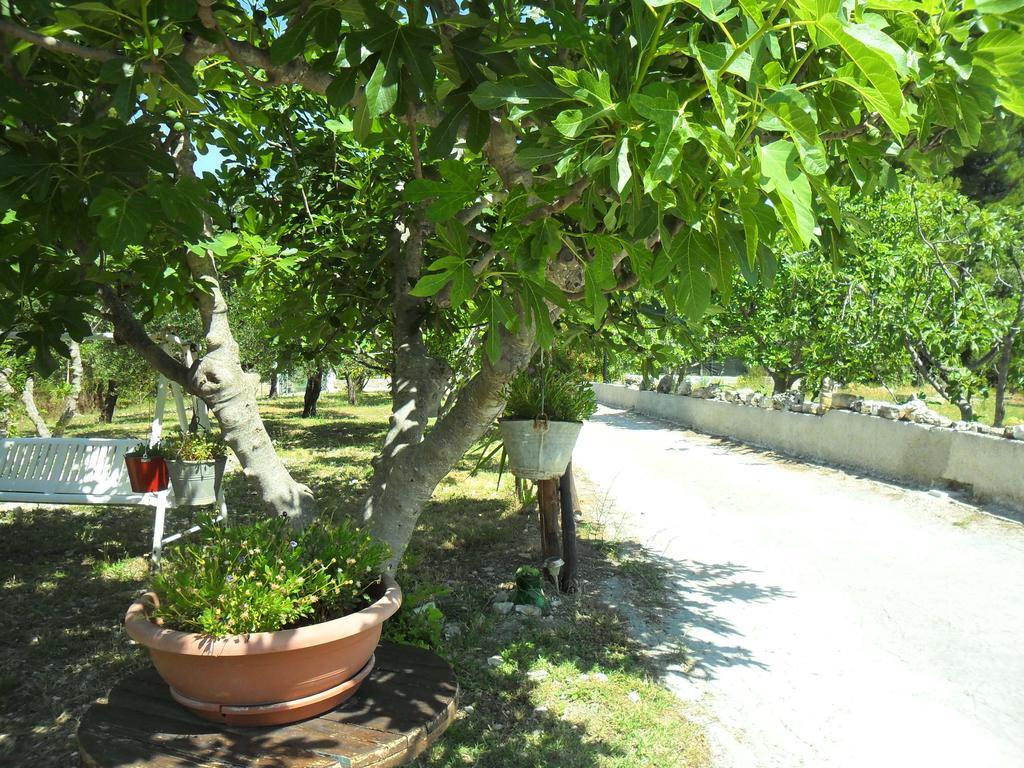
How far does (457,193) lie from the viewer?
1869 mm

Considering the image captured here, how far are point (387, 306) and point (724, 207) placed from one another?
11.1 feet

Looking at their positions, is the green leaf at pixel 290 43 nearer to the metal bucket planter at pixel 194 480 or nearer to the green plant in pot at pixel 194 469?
the green plant in pot at pixel 194 469

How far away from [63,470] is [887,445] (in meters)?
9.70

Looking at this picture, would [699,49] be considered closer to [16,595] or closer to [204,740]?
[204,740]

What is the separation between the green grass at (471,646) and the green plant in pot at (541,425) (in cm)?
104

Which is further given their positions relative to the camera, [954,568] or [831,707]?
[954,568]

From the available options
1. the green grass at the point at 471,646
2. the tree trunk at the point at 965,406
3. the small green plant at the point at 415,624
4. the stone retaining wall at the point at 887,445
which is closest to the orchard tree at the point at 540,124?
the small green plant at the point at 415,624

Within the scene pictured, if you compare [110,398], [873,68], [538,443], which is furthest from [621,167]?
[110,398]

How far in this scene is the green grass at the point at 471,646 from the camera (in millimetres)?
3408

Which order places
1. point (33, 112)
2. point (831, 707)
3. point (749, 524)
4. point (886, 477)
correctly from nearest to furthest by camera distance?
point (33, 112) < point (831, 707) < point (749, 524) < point (886, 477)

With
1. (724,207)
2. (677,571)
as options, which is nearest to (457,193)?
(724,207)

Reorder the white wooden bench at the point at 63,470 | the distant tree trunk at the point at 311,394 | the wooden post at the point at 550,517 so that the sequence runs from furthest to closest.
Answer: the distant tree trunk at the point at 311,394 → the white wooden bench at the point at 63,470 → the wooden post at the point at 550,517

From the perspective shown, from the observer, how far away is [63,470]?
6789 millimetres

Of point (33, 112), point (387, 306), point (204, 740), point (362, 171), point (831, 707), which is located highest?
point (362, 171)
